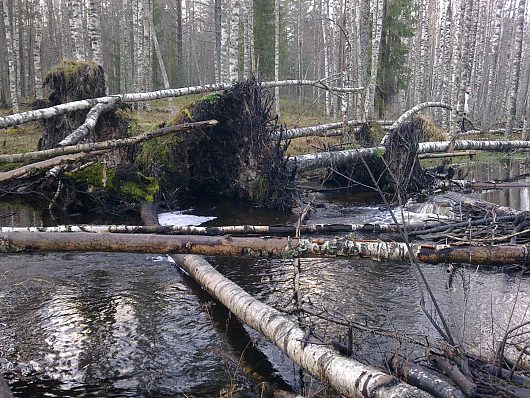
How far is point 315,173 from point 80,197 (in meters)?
7.53

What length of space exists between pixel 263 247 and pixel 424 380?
87.6 inches

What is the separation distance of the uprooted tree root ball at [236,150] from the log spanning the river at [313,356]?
5685mm

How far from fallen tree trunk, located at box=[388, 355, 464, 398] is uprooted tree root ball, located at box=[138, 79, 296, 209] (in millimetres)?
7811

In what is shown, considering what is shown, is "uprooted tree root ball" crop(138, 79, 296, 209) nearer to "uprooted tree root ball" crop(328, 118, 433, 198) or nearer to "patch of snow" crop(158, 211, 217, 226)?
"patch of snow" crop(158, 211, 217, 226)

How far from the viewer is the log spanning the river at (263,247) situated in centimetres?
501

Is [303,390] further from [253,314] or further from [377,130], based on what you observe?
[377,130]

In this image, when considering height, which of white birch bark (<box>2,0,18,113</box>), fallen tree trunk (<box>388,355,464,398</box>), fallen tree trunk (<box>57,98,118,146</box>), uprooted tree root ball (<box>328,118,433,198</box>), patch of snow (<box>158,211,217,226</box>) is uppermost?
white birch bark (<box>2,0,18,113</box>)

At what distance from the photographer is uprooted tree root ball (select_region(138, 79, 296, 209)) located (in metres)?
11.4

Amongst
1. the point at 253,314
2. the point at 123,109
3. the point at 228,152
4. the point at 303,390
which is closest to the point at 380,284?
the point at 253,314

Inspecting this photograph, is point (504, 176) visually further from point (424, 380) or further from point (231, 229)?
point (424, 380)

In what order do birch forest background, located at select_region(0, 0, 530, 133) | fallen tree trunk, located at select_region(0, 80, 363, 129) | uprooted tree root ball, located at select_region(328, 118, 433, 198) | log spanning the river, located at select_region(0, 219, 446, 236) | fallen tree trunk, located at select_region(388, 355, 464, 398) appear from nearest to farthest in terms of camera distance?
fallen tree trunk, located at select_region(388, 355, 464, 398), log spanning the river, located at select_region(0, 219, 446, 236), fallen tree trunk, located at select_region(0, 80, 363, 129), uprooted tree root ball, located at select_region(328, 118, 433, 198), birch forest background, located at select_region(0, 0, 530, 133)

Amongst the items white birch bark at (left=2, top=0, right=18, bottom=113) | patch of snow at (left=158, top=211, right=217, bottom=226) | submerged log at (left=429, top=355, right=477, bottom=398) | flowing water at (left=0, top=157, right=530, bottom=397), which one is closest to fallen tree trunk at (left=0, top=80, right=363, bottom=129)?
flowing water at (left=0, top=157, right=530, bottom=397)

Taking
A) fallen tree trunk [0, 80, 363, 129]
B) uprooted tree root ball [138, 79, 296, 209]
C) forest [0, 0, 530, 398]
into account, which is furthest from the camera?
uprooted tree root ball [138, 79, 296, 209]

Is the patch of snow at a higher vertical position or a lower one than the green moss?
lower
